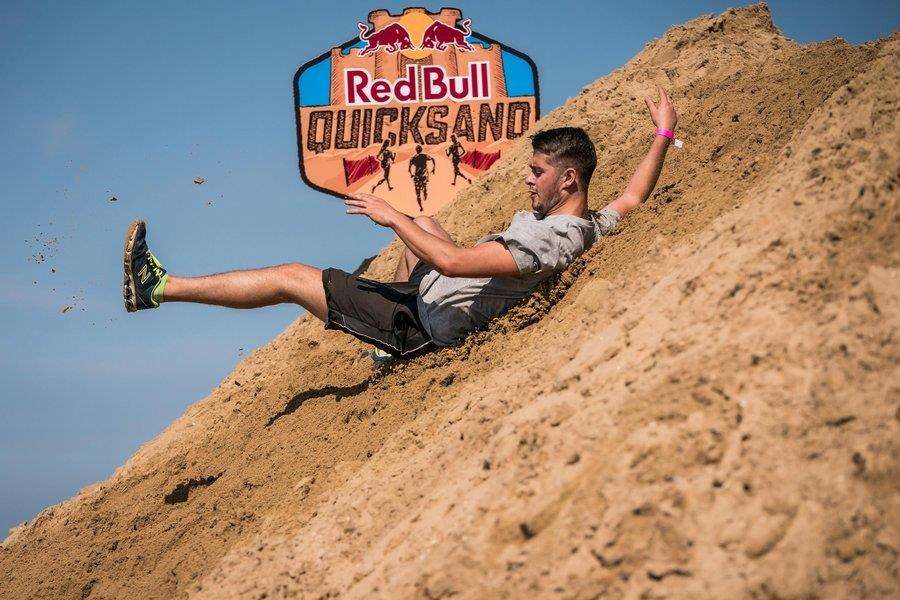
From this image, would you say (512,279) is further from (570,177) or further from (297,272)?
(297,272)

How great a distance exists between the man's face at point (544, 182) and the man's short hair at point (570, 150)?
4cm

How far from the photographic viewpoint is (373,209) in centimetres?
423

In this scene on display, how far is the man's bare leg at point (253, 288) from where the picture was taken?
15.6ft

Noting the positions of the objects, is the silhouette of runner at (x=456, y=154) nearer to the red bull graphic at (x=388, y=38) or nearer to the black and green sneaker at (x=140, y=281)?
the red bull graphic at (x=388, y=38)

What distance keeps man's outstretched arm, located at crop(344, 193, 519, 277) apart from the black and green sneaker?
1.48 meters

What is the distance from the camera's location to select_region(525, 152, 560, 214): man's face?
464 centimetres

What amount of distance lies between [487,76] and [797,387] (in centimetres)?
894

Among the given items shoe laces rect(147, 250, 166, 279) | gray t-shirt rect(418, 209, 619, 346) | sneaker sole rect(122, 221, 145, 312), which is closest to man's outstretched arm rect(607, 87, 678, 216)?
gray t-shirt rect(418, 209, 619, 346)

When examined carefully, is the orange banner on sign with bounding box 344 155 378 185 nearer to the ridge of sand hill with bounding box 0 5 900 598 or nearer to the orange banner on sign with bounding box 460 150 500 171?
the orange banner on sign with bounding box 460 150 500 171

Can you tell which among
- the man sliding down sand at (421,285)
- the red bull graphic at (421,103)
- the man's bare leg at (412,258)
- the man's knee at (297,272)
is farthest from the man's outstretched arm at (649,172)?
the red bull graphic at (421,103)

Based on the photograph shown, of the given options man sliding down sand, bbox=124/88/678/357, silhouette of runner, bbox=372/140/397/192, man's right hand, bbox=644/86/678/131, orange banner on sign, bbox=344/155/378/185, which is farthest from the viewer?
silhouette of runner, bbox=372/140/397/192

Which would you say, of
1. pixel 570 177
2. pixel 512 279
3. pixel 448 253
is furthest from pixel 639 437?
pixel 570 177

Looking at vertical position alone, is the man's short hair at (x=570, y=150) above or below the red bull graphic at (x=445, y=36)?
below

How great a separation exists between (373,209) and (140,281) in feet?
5.26
